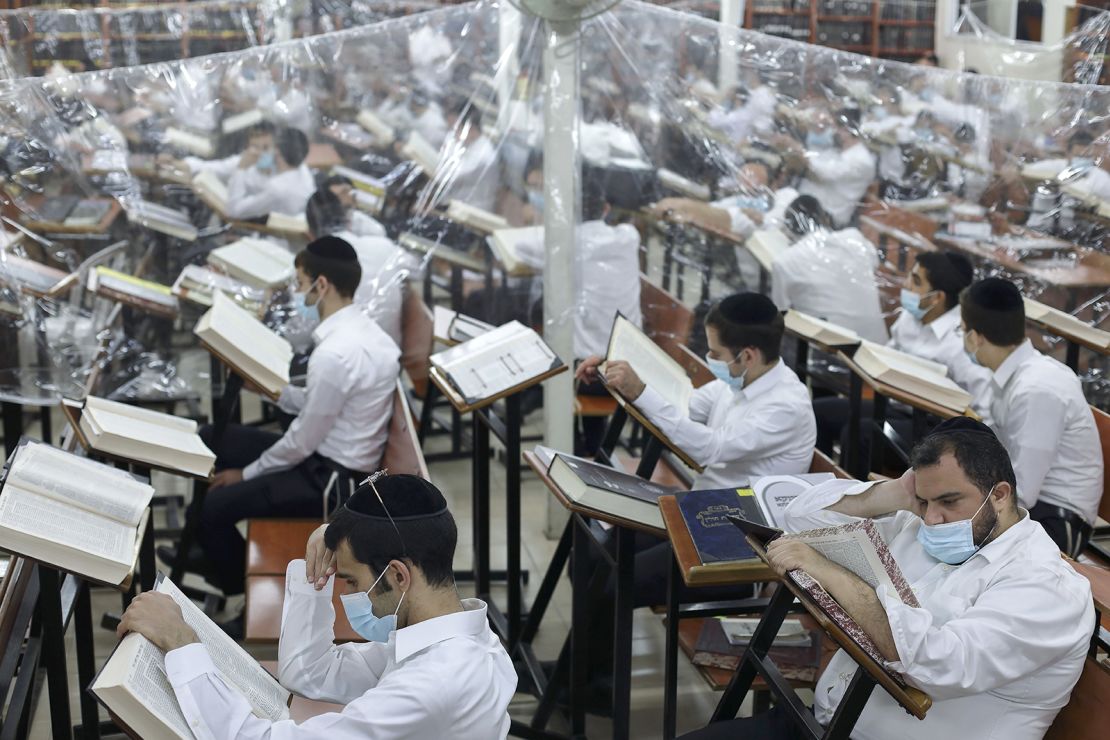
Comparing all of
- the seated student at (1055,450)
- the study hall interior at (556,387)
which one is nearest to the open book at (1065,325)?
the study hall interior at (556,387)

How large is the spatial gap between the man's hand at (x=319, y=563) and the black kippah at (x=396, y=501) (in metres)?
0.13

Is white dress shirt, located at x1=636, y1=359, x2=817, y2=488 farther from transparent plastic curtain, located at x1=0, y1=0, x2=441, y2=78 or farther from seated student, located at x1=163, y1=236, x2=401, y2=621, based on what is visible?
transparent plastic curtain, located at x1=0, y1=0, x2=441, y2=78

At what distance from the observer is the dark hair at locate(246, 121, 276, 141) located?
5.26m

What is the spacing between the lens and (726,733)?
2.21 m

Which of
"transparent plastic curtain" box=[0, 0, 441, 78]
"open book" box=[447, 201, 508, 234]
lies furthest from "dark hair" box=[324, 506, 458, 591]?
"transparent plastic curtain" box=[0, 0, 441, 78]

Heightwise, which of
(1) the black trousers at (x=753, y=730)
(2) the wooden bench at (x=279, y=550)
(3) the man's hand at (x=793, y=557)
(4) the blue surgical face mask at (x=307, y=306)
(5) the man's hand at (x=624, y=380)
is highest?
(4) the blue surgical face mask at (x=307, y=306)

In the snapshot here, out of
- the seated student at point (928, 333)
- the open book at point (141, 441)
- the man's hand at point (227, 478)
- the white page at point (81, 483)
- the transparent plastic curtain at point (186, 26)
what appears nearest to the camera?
the white page at point (81, 483)

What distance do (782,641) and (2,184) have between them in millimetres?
3085

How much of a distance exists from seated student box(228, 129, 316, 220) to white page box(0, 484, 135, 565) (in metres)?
3.25

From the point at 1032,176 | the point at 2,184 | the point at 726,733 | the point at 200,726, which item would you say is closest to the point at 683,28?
the point at 1032,176

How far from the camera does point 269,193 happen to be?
5.47 m

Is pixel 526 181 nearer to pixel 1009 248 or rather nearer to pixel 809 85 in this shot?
pixel 809 85

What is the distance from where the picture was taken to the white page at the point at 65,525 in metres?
2.01

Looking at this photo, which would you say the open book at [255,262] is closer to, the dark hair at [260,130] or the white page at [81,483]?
the dark hair at [260,130]
